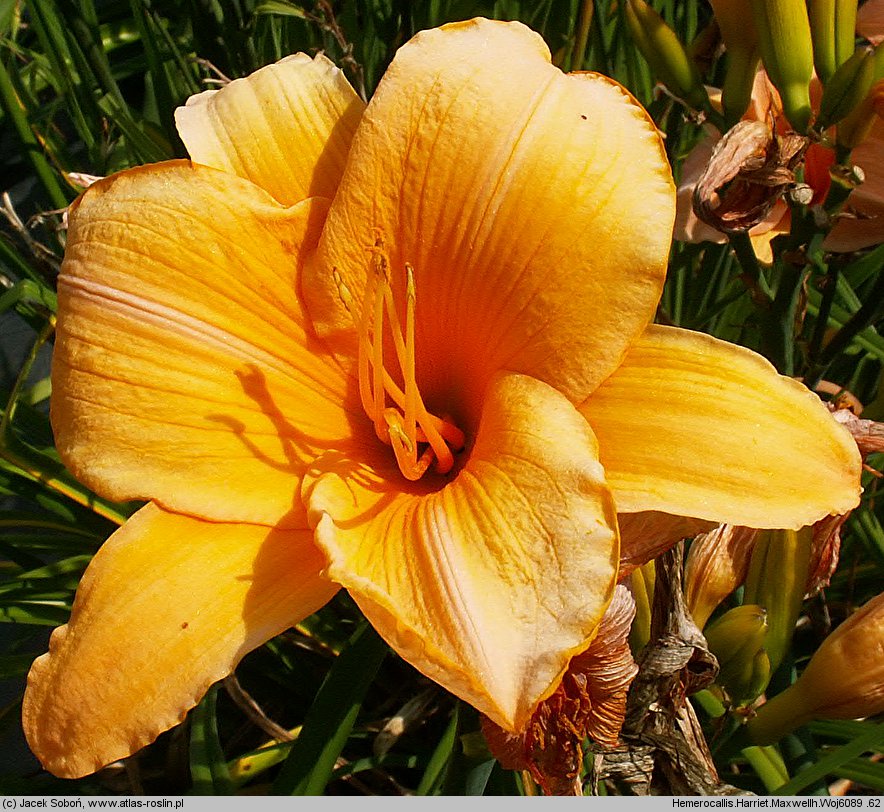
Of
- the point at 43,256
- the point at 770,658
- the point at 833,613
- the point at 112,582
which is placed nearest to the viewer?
the point at 112,582

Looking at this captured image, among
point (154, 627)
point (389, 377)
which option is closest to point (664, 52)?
point (389, 377)

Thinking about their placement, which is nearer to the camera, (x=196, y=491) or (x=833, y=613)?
(x=196, y=491)

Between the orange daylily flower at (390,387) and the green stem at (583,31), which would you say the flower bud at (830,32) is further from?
the green stem at (583,31)

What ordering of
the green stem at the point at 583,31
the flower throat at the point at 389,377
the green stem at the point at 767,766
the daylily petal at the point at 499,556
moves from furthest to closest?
the green stem at the point at 583,31 < the green stem at the point at 767,766 < the flower throat at the point at 389,377 < the daylily petal at the point at 499,556

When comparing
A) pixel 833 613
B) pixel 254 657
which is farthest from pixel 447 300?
pixel 833 613

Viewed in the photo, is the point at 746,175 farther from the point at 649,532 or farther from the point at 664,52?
the point at 649,532

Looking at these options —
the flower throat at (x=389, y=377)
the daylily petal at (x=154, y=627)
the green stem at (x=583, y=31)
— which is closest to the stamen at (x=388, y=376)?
the flower throat at (x=389, y=377)

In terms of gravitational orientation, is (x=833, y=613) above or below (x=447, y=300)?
below
